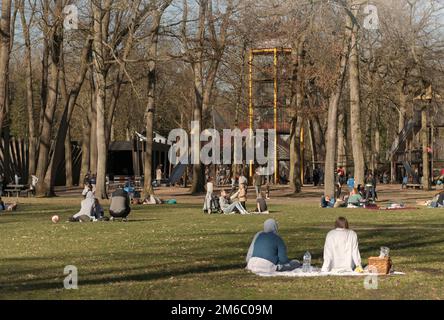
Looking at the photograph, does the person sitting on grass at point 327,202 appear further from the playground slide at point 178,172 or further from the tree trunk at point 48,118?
the playground slide at point 178,172

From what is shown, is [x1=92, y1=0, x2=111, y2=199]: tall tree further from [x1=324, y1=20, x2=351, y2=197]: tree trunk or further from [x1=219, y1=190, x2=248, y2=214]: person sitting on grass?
[x1=324, y1=20, x2=351, y2=197]: tree trunk

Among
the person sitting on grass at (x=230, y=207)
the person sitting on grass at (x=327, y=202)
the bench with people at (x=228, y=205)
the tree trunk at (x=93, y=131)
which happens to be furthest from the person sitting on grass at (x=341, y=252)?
the tree trunk at (x=93, y=131)

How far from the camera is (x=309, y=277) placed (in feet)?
55.6

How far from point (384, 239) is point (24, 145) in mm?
58435

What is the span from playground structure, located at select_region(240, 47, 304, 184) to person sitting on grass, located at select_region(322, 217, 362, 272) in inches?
1823

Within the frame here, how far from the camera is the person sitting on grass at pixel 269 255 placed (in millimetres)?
17516

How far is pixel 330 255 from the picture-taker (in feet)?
57.6

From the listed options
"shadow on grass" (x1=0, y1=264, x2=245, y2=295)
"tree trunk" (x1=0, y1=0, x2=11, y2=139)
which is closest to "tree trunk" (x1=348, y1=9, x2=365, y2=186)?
"tree trunk" (x1=0, y1=0, x2=11, y2=139)

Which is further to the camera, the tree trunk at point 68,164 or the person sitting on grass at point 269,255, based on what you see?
the tree trunk at point 68,164

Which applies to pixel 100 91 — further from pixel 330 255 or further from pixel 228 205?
pixel 330 255
